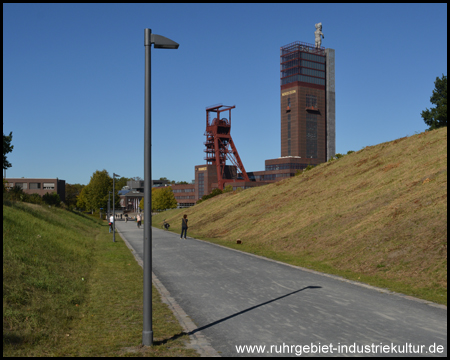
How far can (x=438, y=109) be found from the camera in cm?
7400

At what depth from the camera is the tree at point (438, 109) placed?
7324cm

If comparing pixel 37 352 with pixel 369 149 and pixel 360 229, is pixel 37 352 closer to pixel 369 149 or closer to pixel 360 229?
pixel 360 229

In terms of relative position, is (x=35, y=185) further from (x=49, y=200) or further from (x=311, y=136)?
(x=311, y=136)

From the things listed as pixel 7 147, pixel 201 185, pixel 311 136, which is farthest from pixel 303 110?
pixel 7 147

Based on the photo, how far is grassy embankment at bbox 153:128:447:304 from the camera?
1412 centimetres

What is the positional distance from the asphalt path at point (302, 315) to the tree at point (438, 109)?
6967 centimetres

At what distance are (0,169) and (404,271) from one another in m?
41.0

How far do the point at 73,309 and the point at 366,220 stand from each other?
1596 cm

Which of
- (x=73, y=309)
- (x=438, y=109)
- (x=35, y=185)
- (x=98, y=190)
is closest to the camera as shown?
(x=73, y=309)

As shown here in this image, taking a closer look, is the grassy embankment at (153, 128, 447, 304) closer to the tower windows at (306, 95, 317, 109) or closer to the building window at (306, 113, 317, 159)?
the building window at (306, 113, 317, 159)

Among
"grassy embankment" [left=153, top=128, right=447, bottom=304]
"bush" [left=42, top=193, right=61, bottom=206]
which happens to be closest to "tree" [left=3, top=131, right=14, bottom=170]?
"bush" [left=42, top=193, right=61, bottom=206]

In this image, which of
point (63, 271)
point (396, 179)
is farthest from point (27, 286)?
point (396, 179)

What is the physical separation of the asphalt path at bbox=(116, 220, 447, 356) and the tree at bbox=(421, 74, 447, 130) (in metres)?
69.7

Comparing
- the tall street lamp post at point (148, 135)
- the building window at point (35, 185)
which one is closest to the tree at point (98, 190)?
the building window at point (35, 185)
